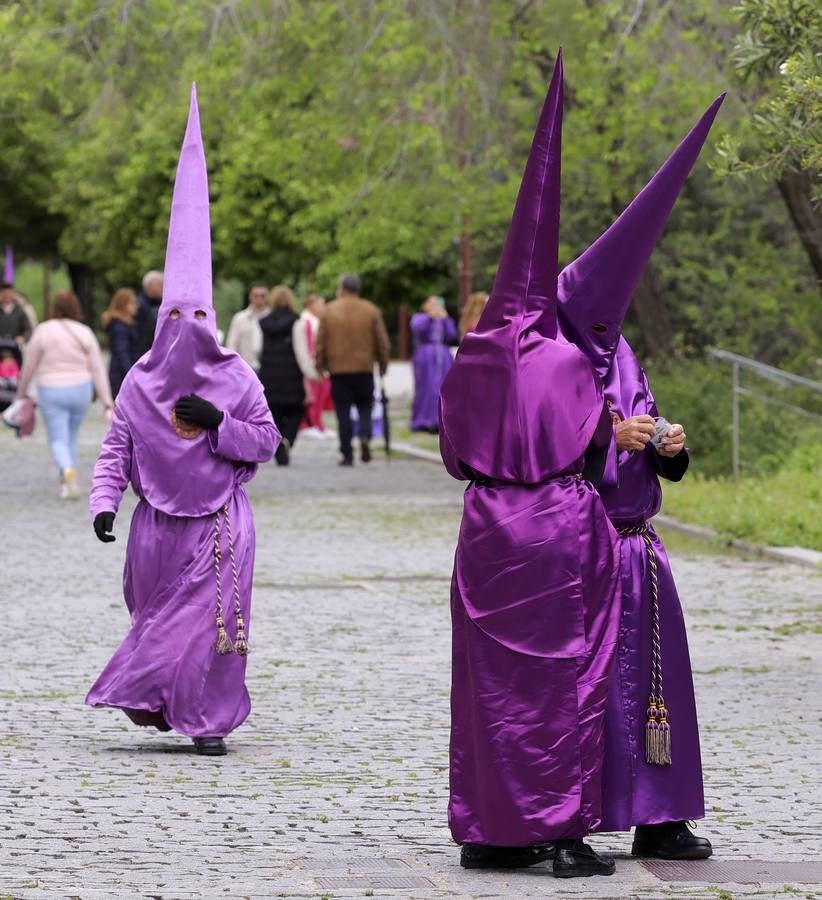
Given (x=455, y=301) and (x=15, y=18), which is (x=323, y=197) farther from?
(x=455, y=301)

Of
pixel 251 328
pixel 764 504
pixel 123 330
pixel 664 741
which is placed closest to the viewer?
pixel 664 741

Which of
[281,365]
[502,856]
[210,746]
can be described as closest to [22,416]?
[281,365]

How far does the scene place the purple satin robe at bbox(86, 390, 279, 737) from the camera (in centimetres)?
823

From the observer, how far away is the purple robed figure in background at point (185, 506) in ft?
27.1

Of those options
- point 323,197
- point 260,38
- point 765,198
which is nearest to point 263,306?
point 323,197

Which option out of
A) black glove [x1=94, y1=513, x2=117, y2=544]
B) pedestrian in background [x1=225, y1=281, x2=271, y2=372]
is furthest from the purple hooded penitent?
pedestrian in background [x1=225, y1=281, x2=271, y2=372]

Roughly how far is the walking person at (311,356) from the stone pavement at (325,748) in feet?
27.7

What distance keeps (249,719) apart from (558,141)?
364cm

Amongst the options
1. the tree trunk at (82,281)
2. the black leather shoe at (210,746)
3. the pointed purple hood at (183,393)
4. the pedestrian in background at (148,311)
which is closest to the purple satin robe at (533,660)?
the black leather shoe at (210,746)

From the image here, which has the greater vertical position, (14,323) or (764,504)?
(14,323)

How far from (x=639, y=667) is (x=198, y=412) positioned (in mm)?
2728

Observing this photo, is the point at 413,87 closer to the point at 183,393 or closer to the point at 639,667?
the point at 183,393

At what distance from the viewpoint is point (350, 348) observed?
23375 millimetres

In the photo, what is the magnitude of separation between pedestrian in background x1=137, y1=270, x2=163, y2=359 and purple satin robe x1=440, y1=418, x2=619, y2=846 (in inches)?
598
